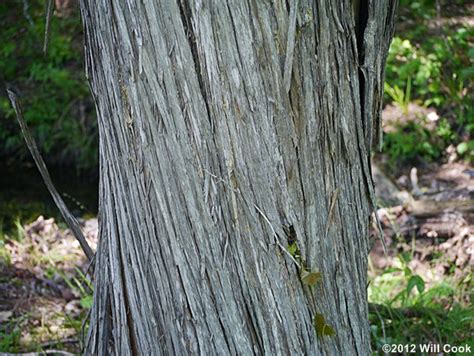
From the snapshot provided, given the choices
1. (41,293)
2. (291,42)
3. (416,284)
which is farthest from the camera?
(41,293)

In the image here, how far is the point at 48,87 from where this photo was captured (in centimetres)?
712

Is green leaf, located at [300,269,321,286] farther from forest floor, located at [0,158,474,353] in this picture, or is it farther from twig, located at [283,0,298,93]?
forest floor, located at [0,158,474,353]

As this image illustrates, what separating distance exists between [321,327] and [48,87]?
19.4 ft

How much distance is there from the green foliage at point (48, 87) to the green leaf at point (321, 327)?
16.2ft

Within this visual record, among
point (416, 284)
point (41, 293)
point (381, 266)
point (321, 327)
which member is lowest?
point (381, 266)

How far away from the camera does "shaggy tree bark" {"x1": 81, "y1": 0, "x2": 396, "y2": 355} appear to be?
167 centimetres

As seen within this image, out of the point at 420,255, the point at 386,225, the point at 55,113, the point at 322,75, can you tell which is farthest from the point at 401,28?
the point at 322,75

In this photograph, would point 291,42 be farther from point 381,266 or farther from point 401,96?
point 401,96

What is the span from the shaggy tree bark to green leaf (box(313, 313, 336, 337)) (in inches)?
0.6

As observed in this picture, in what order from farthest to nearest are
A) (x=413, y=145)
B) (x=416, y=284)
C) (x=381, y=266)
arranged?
(x=413, y=145)
(x=381, y=266)
(x=416, y=284)

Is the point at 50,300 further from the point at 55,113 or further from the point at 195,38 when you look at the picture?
the point at 55,113

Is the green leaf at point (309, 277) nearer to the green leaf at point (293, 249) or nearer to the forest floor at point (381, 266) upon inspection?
the green leaf at point (293, 249)

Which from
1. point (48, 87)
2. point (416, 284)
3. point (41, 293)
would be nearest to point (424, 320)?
point (416, 284)

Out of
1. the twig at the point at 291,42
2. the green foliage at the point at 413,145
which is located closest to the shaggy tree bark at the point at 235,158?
the twig at the point at 291,42
